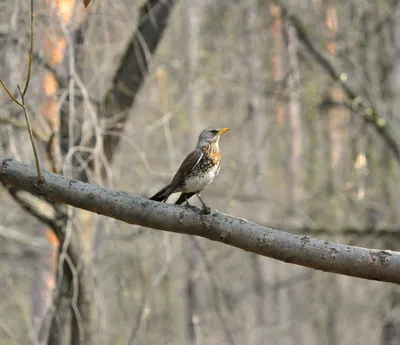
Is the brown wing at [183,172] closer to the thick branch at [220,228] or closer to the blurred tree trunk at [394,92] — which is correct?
the thick branch at [220,228]

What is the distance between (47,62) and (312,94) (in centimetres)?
419

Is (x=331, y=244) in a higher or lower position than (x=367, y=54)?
lower

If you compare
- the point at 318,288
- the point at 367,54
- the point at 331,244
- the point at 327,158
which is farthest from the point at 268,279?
the point at 331,244

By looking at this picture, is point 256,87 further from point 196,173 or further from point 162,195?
point 162,195

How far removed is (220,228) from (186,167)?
106cm

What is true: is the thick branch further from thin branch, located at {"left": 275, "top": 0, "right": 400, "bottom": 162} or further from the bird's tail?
thin branch, located at {"left": 275, "top": 0, "right": 400, "bottom": 162}

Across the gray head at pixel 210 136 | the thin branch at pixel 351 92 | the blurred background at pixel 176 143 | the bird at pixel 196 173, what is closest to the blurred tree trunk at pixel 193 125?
the blurred background at pixel 176 143

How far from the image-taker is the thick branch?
8.60 ft

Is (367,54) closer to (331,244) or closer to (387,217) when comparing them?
(387,217)

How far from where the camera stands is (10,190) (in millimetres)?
4941

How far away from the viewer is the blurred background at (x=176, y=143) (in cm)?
499

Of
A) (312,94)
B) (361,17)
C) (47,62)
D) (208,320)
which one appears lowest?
(208,320)

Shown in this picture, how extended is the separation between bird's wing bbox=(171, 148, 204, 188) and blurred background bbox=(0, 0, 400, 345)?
0.68m

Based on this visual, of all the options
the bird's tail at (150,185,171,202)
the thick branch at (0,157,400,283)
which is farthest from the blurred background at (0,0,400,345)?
the thick branch at (0,157,400,283)
